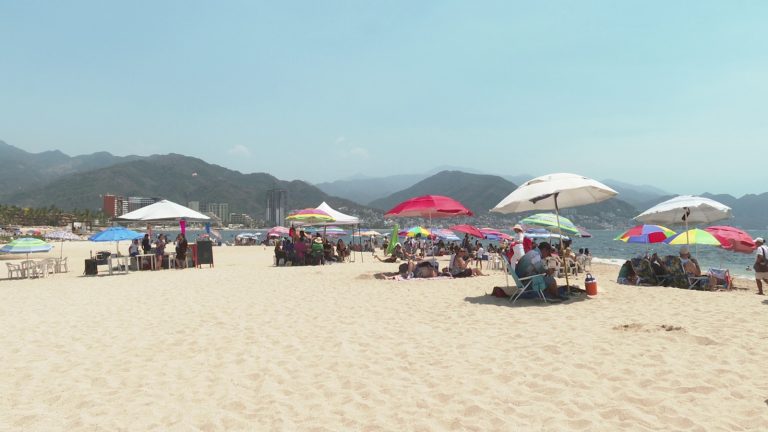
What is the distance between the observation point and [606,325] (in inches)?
227

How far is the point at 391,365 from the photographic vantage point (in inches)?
173

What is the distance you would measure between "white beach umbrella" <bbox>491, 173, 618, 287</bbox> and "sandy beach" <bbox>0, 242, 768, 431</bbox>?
1806mm

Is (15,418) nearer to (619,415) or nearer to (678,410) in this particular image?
(619,415)

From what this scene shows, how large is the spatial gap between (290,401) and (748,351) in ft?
14.4

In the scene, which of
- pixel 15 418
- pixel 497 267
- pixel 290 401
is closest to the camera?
pixel 15 418

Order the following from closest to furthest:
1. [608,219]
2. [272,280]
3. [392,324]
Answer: [392,324] → [272,280] → [608,219]

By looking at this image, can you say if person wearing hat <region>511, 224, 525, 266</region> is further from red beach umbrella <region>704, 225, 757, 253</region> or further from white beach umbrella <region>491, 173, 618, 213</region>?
red beach umbrella <region>704, 225, 757, 253</region>

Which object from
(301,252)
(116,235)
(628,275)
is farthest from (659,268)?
(116,235)

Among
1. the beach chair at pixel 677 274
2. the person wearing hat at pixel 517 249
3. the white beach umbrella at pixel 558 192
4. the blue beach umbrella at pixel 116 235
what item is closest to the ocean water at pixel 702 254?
the beach chair at pixel 677 274

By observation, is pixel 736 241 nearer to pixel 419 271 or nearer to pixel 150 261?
pixel 419 271

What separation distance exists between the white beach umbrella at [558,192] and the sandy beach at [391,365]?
5.93 ft

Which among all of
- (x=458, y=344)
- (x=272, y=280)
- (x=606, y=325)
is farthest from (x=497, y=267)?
(x=458, y=344)

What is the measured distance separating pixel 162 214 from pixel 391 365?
13575 mm

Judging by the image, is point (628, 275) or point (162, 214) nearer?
point (628, 275)
